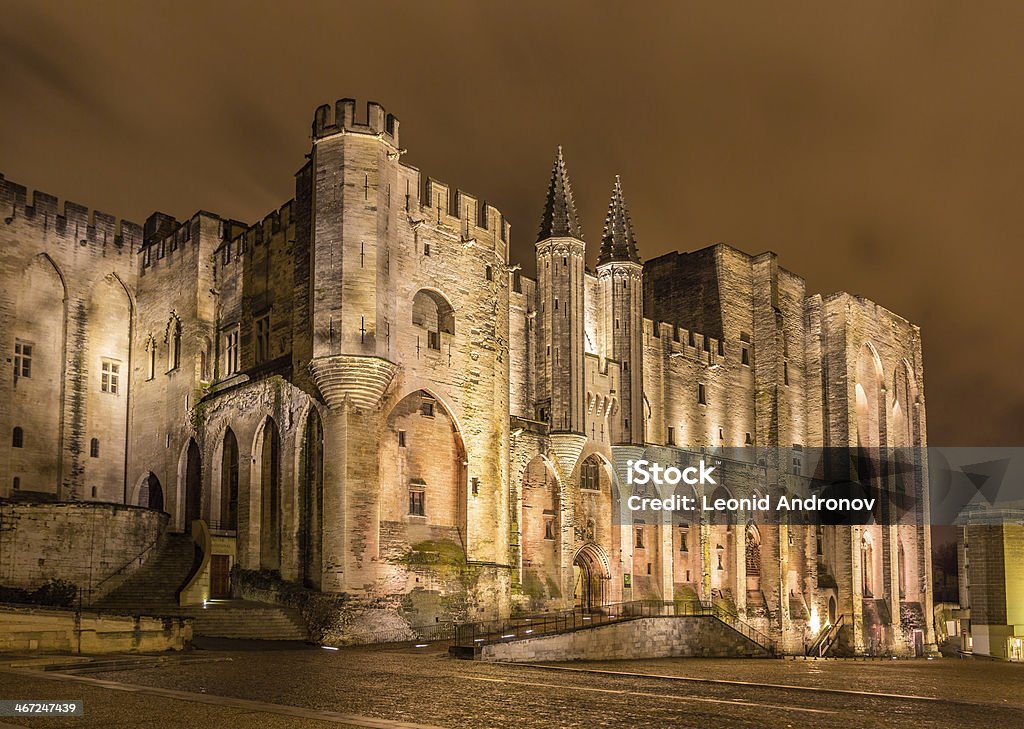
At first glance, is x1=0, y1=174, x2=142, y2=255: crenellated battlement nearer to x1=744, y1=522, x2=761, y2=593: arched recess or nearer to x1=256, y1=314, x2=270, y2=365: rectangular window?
x1=256, y1=314, x2=270, y2=365: rectangular window

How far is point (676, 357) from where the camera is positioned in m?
46.2

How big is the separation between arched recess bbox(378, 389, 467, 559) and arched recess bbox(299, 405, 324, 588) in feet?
6.08

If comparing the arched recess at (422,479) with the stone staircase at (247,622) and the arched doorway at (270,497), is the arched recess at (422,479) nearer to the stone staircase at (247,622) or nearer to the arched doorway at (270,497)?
the stone staircase at (247,622)

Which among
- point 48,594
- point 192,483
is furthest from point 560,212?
point 48,594

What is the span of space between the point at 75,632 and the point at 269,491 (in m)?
12.0

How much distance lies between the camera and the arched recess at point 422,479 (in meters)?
30.7

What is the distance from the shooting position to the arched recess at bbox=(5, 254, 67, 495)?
35906mm

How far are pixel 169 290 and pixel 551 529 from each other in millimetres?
17067

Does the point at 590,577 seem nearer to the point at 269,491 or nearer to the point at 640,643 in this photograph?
the point at 640,643

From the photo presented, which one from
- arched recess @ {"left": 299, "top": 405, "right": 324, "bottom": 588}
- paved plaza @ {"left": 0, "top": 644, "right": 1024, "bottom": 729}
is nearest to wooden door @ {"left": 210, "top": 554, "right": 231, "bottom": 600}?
arched recess @ {"left": 299, "top": 405, "right": 324, "bottom": 588}

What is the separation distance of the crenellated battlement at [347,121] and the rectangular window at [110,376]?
46.4 feet

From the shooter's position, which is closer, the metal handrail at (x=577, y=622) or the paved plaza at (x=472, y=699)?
the paved plaza at (x=472, y=699)

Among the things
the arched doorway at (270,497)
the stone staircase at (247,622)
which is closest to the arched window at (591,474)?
the arched doorway at (270,497)

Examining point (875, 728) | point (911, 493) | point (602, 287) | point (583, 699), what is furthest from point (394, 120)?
point (911, 493)
